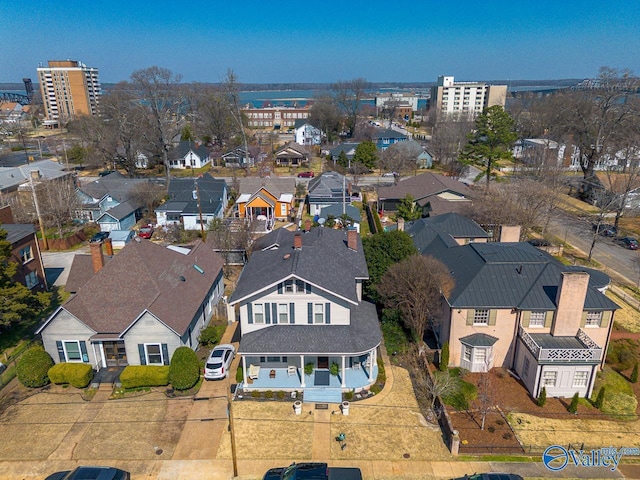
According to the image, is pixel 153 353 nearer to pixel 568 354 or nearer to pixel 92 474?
pixel 92 474

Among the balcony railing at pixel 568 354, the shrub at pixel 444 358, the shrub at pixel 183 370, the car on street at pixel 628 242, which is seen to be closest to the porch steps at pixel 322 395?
the shrub at pixel 183 370

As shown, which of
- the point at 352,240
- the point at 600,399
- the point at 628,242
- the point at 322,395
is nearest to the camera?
the point at 600,399

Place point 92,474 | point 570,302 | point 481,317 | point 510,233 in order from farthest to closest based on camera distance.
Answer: point 510,233
point 481,317
point 570,302
point 92,474

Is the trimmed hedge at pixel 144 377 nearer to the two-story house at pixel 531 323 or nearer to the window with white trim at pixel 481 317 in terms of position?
the two-story house at pixel 531 323

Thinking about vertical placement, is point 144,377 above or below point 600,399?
above

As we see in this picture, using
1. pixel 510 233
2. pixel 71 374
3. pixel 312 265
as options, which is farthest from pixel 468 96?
pixel 71 374

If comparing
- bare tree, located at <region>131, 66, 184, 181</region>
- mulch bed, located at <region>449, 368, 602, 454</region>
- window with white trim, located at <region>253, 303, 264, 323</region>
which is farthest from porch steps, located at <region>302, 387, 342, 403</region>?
bare tree, located at <region>131, 66, 184, 181</region>
